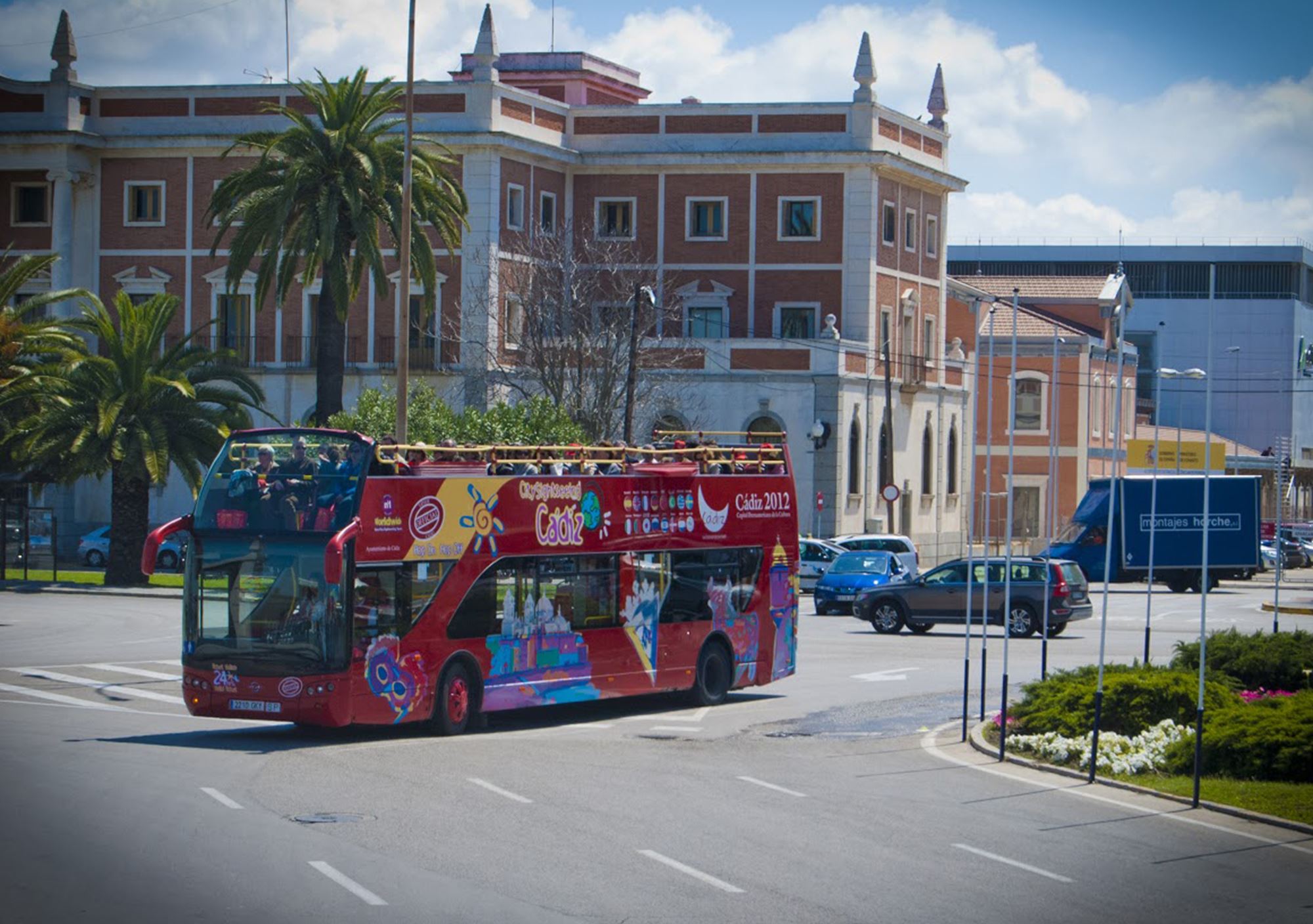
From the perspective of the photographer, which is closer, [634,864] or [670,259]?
[634,864]

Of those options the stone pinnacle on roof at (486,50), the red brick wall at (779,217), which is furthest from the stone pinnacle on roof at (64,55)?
the red brick wall at (779,217)

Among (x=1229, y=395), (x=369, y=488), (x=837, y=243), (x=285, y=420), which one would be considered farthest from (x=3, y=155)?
(x=1229, y=395)

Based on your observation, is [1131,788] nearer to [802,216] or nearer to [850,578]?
[850,578]

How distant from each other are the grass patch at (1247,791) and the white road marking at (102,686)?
12.9 metres

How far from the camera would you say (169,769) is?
59.2ft

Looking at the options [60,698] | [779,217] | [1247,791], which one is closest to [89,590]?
[60,698]

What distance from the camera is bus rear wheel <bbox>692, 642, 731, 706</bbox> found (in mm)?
25891

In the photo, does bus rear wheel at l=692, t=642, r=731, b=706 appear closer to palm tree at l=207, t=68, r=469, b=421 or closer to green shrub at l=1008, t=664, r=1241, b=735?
green shrub at l=1008, t=664, r=1241, b=735

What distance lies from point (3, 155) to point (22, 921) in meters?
57.5

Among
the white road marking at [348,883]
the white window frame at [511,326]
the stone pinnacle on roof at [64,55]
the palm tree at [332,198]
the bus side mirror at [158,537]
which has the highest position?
the stone pinnacle on roof at [64,55]

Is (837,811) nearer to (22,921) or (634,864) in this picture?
(634,864)

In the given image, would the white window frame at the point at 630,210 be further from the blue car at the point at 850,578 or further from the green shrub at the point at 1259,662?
the green shrub at the point at 1259,662

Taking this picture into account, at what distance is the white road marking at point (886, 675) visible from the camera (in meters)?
29.5

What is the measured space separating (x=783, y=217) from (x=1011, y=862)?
53.1 m
